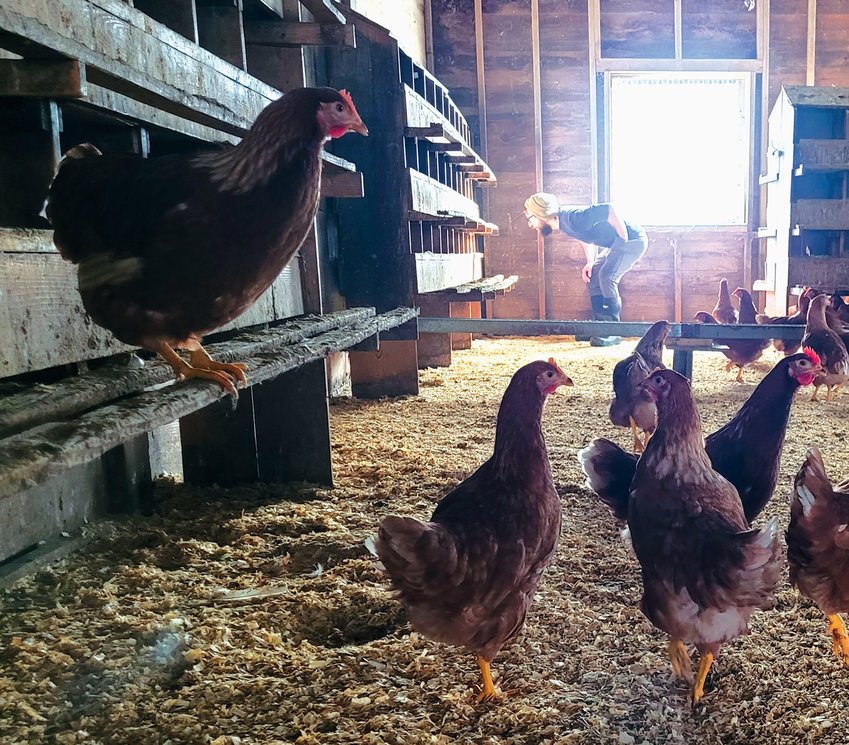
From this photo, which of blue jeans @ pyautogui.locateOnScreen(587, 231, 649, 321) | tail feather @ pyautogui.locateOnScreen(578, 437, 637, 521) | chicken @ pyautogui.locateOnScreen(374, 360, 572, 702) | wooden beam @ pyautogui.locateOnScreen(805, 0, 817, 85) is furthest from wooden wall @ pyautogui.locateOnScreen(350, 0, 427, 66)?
wooden beam @ pyautogui.locateOnScreen(805, 0, 817, 85)

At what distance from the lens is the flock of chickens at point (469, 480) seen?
147 centimetres

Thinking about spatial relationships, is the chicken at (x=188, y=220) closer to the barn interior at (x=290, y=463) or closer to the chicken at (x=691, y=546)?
the barn interior at (x=290, y=463)

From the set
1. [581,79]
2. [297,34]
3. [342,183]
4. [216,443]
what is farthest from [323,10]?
[581,79]

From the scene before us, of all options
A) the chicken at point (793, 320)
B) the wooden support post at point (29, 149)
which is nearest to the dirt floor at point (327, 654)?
the wooden support post at point (29, 149)

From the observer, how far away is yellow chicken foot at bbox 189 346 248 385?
1.83 metres

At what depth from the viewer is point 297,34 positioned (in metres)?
2.79

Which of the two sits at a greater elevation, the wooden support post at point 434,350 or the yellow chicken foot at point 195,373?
the yellow chicken foot at point 195,373

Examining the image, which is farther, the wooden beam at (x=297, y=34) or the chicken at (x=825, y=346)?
the chicken at (x=825, y=346)

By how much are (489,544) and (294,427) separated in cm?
164

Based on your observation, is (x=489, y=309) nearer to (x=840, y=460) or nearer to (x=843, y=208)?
(x=843, y=208)

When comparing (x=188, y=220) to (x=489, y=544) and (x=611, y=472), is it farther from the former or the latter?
(x=611, y=472)

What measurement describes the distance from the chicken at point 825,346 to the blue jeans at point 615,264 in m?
3.11

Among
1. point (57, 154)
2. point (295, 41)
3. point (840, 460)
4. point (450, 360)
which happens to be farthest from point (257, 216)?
point (450, 360)

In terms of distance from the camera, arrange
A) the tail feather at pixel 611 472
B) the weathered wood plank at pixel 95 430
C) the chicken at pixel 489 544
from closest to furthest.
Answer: the weathered wood plank at pixel 95 430 < the chicken at pixel 489 544 < the tail feather at pixel 611 472
